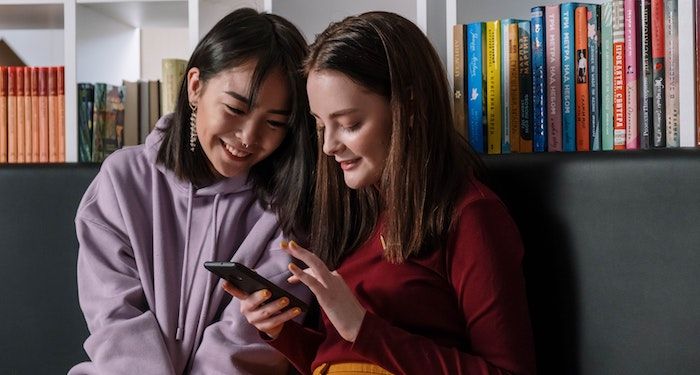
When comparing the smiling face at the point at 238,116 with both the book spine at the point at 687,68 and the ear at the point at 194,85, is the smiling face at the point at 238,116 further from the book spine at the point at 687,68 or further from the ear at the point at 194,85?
the book spine at the point at 687,68

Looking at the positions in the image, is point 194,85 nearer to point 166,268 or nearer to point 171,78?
point 166,268

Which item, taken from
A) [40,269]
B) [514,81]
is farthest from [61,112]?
[514,81]

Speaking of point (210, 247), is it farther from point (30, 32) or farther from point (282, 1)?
point (30, 32)

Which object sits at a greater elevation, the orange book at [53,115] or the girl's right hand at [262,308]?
the orange book at [53,115]

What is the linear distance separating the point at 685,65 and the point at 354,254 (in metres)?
0.55

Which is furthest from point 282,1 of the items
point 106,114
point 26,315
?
point 26,315

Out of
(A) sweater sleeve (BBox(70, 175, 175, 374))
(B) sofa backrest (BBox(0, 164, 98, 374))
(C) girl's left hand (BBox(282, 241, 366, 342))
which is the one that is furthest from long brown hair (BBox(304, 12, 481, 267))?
(B) sofa backrest (BBox(0, 164, 98, 374))

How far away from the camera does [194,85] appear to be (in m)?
1.65

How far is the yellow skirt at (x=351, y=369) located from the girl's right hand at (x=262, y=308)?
9 centimetres

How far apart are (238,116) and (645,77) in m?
0.64

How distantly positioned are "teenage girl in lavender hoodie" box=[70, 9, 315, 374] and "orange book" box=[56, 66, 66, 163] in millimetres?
367

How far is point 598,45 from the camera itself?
1.53 metres

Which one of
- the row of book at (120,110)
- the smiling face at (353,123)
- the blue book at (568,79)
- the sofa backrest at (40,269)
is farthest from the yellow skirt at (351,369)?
the row of book at (120,110)

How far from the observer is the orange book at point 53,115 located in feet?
6.84
